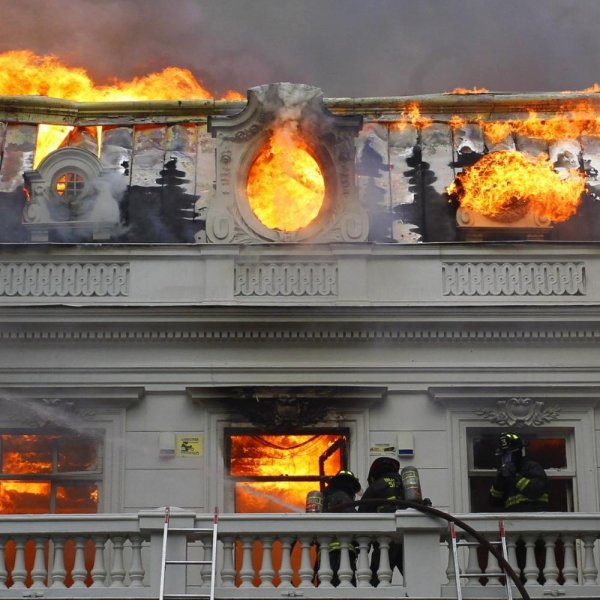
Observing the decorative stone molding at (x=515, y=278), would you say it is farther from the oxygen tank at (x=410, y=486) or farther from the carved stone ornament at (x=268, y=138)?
the oxygen tank at (x=410, y=486)

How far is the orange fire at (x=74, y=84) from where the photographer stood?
1005 inches

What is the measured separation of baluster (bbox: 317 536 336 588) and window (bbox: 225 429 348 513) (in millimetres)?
4717

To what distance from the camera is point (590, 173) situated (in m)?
23.6

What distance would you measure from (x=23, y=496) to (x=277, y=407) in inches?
139

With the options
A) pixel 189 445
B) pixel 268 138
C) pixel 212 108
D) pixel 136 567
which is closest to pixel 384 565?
pixel 136 567

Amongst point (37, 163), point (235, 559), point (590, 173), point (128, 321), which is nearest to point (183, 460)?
point (128, 321)

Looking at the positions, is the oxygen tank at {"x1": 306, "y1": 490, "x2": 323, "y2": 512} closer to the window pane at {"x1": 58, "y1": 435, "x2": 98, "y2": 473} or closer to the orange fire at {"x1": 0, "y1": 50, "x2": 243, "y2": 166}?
the window pane at {"x1": 58, "y1": 435, "x2": 98, "y2": 473}

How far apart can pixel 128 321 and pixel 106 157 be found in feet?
11.7

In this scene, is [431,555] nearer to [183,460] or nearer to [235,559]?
[235,559]

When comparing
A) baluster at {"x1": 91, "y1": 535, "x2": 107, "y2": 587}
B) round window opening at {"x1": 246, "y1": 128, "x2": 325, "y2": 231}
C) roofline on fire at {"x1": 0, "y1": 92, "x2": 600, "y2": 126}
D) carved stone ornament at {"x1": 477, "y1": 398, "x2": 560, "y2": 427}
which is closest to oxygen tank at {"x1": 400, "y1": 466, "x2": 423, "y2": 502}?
baluster at {"x1": 91, "y1": 535, "x2": 107, "y2": 587}

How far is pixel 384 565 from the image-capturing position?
16.0 metres

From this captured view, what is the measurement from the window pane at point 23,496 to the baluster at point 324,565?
5987mm

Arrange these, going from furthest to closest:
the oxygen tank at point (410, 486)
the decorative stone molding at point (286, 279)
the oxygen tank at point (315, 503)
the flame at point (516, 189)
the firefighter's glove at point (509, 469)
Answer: the flame at point (516, 189), the decorative stone molding at point (286, 279), the firefighter's glove at point (509, 469), the oxygen tank at point (315, 503), the oxygen tank at point (410, 486)

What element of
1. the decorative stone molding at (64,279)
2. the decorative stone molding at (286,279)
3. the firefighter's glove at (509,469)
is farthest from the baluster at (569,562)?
the decorative stone molding at (64,279)
